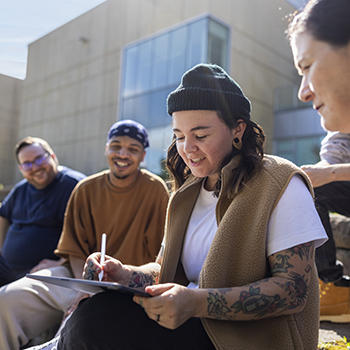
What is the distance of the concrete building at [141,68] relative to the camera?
1477cm

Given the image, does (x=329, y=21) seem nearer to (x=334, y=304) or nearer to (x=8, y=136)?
(x=334, y=304)

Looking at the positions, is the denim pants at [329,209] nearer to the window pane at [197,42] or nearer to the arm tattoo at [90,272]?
the arm tattoo at [90,272]

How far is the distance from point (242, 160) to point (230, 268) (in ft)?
1.50

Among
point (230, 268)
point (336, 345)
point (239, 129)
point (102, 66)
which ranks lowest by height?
point (336, 345)

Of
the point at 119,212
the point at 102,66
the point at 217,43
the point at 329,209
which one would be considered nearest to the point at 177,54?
the point at 217,43

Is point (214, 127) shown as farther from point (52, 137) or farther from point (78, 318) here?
point (52, 137)

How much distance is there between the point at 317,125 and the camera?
47.4ft

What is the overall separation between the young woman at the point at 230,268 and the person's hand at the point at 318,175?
2.48 ft

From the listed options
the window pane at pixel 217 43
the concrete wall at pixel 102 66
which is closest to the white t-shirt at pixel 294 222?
the concrete wall at pixel 102 66

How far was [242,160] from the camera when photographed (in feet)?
5.44

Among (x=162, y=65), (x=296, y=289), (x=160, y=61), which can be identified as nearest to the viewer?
(x=296, y=289)

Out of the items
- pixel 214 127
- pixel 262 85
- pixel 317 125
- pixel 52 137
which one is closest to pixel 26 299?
pixel 214 127

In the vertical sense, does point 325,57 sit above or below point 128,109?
below

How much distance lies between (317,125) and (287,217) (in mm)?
14032
